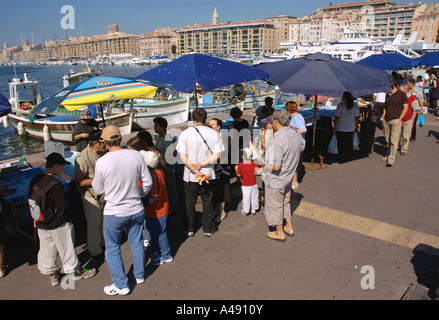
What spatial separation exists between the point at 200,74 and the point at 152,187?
2.40 metres

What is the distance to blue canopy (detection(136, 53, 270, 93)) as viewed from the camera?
5.29 meters

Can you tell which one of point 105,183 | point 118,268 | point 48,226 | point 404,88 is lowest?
point 118,268

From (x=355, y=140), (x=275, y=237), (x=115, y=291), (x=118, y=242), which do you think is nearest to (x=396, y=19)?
(x=355, y=140)

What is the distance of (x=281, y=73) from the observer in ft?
23.8

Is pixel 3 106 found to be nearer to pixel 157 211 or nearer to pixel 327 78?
pixel 157 211

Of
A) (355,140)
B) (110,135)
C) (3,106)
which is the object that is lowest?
(355,140)

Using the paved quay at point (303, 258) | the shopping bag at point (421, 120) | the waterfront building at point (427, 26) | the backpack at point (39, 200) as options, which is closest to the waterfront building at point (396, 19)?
the waterfront building at point (427, 26)

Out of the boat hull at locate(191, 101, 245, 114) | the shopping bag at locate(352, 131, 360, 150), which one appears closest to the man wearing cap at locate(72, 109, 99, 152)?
the shopping bag at locate(352, 131, 360, 150)

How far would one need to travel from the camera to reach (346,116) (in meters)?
7.70

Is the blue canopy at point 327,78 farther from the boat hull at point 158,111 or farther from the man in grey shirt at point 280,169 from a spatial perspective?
the boat hull at point 158,111

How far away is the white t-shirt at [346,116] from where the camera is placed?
25.0ft
